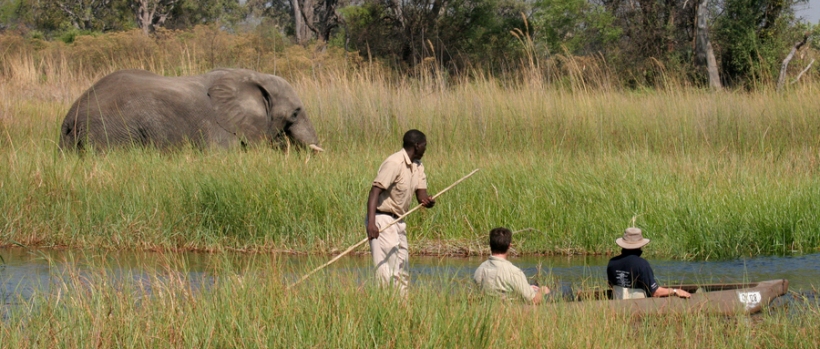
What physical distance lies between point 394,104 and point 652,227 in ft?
16.7

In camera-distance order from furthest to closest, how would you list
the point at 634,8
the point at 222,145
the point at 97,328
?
the point at 634,8 → the point at 222,145 → the point at 97,328

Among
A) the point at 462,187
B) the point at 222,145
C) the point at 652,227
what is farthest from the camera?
the point at 222,145

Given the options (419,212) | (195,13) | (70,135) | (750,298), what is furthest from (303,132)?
(195,13)

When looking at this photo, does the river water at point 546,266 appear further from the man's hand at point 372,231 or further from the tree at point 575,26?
the tree at point 575,26

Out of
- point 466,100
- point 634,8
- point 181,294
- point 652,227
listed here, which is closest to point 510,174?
point 652,227

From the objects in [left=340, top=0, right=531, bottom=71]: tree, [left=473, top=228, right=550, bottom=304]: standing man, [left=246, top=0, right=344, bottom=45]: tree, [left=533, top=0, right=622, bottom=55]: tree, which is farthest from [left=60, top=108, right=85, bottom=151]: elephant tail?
[left=246, top=0, right=344, bottom=45]: tree

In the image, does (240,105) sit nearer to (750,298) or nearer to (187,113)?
(187,113)

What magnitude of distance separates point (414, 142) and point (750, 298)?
234 cm

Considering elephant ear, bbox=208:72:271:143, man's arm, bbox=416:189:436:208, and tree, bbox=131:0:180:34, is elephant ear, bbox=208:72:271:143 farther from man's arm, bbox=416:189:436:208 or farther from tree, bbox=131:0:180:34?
tree, bbox=131:0:180:34

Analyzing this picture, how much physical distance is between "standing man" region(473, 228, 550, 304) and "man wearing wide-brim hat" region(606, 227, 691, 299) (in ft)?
1.96

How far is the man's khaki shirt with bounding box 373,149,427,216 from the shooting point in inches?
252

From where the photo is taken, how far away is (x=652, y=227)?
9.15m

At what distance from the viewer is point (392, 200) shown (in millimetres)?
6543

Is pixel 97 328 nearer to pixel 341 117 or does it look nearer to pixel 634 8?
pixel 341 117
